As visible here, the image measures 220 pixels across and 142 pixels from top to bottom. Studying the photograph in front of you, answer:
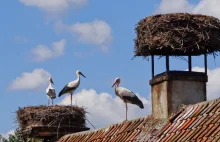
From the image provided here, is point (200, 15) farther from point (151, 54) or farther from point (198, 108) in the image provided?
point (198, 108)

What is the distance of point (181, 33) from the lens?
561 inches

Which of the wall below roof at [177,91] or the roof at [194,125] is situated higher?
the wall below roof at [177,91]

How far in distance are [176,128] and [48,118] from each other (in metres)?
6.44

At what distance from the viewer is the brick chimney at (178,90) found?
1403 cm

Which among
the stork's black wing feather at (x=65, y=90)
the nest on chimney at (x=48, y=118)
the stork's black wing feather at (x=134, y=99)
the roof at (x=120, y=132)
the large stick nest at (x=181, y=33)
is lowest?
the roof at (x=120, y=132)

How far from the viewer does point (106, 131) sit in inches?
604

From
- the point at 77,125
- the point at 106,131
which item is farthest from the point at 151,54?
the point at 77,125

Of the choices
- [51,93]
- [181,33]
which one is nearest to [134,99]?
[181,33]

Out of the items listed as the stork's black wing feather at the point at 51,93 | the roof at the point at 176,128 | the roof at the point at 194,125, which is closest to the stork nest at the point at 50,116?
the roof at the point at 176,128

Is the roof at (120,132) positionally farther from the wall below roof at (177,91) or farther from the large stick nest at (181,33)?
the large stick nest at (181,33)

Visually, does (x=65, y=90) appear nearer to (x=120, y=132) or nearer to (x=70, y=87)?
(x=70, y=87)

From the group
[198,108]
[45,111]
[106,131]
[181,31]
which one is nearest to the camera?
[198,108]

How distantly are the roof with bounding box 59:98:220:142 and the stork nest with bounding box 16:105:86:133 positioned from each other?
336cm

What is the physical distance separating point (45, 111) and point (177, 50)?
5198 mm
